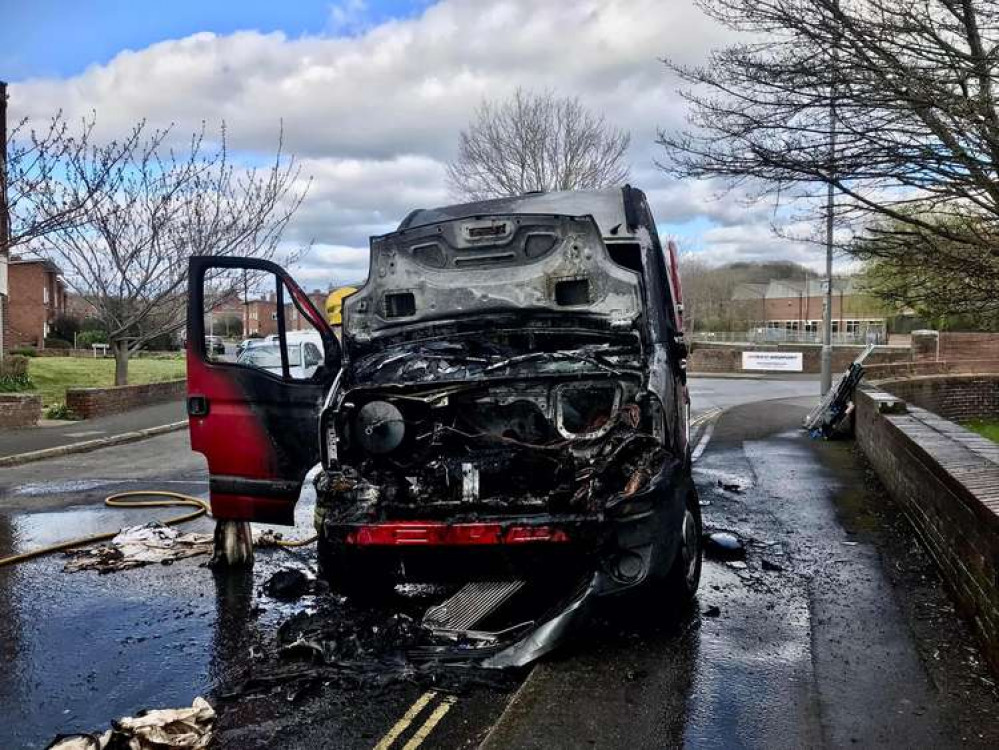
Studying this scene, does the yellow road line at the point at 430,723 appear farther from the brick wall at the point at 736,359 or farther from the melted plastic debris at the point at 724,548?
the brick wall at the point at 736,359

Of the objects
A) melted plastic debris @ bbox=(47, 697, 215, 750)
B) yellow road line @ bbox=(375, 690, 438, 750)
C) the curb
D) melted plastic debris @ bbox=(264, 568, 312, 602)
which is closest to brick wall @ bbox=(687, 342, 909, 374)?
the curb

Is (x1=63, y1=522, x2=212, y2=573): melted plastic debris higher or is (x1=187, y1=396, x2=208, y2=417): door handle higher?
(x1=187, y1=396, x2=208, y2=417): door handle

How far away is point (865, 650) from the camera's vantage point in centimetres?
429

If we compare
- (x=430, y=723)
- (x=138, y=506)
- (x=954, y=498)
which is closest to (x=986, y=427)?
(x=954, y=498)

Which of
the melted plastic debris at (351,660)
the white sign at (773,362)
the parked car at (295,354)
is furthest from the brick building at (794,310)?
the melted plastic debris at (351,660)

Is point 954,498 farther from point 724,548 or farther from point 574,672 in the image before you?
point 574,672

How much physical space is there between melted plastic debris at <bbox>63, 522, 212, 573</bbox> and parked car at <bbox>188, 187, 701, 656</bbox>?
1253 mm

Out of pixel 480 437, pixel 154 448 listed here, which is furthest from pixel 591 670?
pixel 154 448

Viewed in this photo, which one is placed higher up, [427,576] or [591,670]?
[427,576]

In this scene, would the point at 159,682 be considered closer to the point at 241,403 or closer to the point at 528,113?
the point at 241,403

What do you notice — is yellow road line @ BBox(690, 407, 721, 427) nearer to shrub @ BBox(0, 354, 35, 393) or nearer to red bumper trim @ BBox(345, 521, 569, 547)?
red bumper trim @ BBox(345, 521, 569, 547)

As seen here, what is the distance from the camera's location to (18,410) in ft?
48.9

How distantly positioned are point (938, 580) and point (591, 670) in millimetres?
2772

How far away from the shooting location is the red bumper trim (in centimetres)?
416
